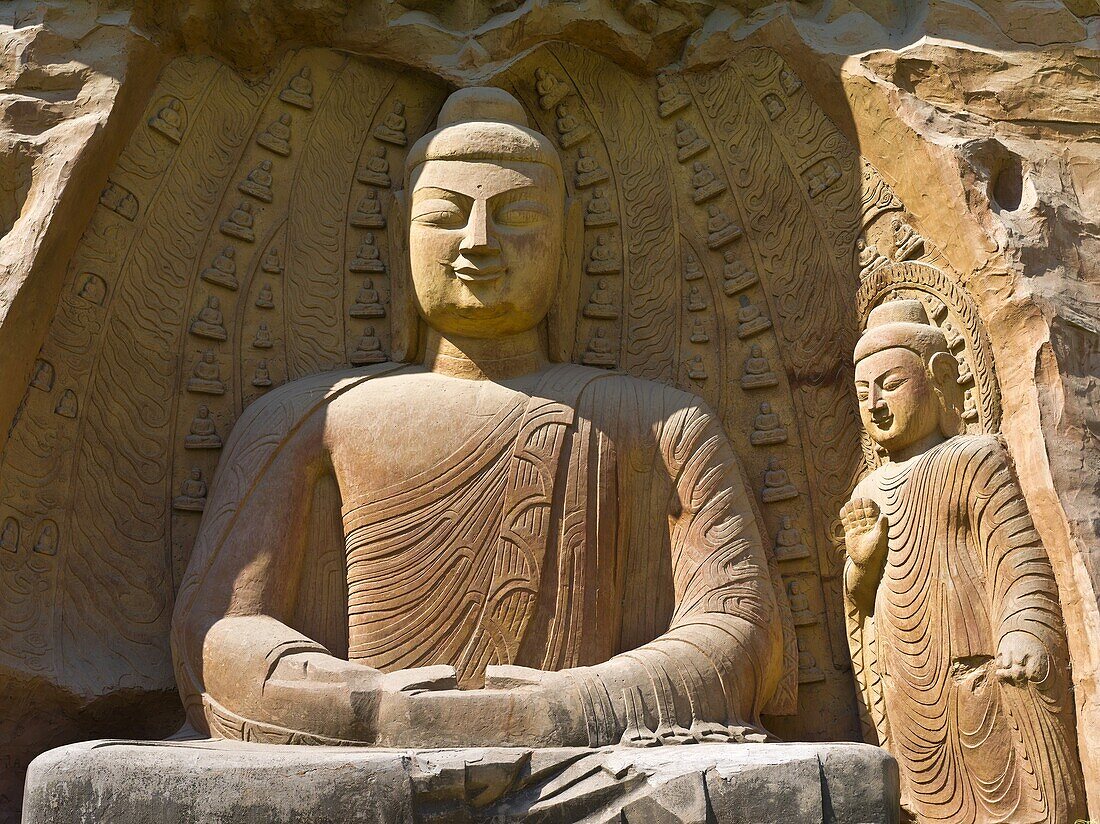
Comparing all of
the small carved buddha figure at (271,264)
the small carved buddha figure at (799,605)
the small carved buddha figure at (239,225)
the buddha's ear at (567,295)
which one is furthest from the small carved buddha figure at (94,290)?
the small carved buddha figure at (799,605)

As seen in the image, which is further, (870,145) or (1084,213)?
(870,145)

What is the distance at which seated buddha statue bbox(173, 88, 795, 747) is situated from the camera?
5613 mm

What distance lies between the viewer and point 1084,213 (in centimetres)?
613

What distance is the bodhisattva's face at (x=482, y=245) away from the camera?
631 cm

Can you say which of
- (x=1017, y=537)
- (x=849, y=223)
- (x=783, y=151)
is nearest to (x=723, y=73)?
(x=783, y=151)

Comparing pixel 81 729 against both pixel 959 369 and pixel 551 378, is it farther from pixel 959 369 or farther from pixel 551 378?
pixel 959 369

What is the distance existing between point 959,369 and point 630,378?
4.41ft

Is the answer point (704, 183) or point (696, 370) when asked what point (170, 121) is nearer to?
point (704, 183)

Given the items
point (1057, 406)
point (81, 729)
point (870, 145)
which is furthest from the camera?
point (870, 145)

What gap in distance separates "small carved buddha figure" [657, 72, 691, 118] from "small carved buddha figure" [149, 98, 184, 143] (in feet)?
7.10

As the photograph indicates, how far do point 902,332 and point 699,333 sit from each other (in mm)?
988

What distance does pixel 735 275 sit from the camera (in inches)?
269

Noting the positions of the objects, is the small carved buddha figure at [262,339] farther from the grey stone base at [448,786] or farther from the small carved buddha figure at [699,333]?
the grey stone base at [448,786]

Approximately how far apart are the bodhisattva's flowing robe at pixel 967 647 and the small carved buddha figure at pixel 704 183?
5.25ft
